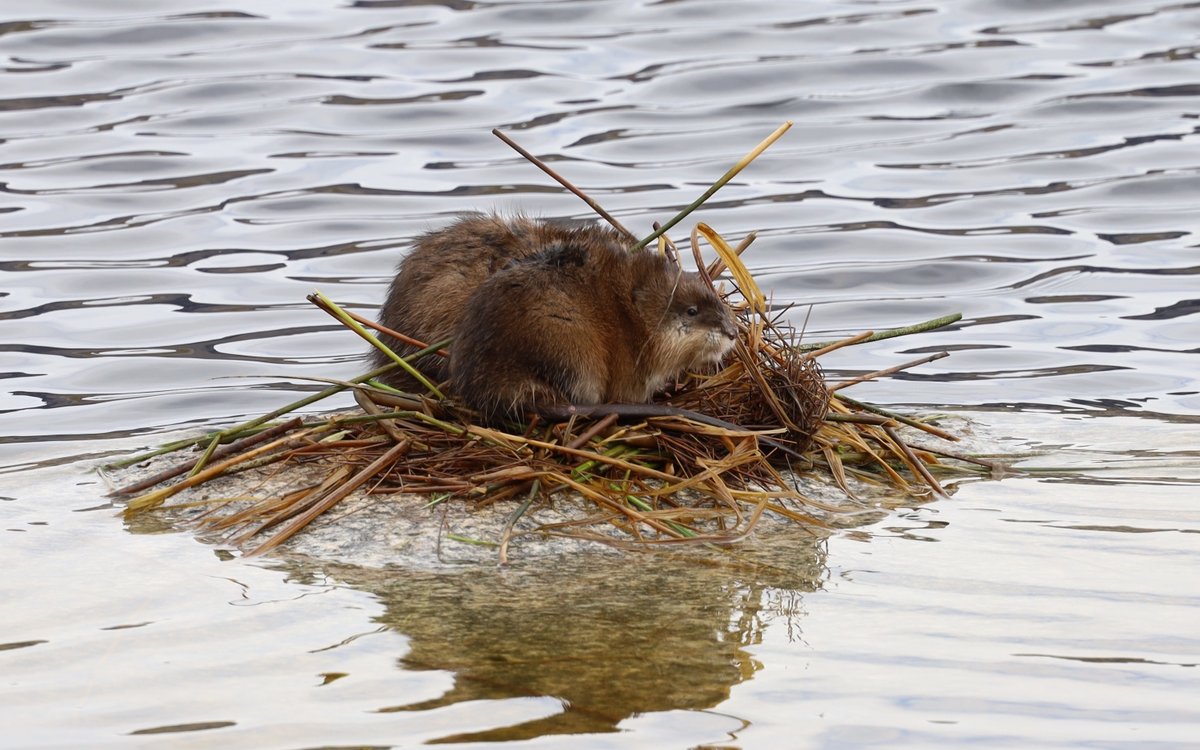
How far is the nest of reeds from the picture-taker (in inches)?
202

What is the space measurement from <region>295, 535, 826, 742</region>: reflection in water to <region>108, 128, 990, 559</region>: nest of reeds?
0.19 meters

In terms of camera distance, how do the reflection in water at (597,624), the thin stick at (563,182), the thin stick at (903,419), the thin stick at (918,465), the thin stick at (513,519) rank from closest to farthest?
the reflection in water at (597,624)
the thin stick at (513,519)
the thin stick at (563,182)
the thin stick at (918,465)
the thin stick at (903,419)

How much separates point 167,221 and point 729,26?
8.04 metres

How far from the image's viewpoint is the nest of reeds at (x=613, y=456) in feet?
16.8

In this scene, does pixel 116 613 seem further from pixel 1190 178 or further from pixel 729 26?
pixel 729 26

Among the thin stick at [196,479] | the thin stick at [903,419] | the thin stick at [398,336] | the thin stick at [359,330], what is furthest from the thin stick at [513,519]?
the thin stick at [903,419]

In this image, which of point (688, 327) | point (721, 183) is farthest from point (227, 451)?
point (721, 183)

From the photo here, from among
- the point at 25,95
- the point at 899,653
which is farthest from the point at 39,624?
the point at 25,95

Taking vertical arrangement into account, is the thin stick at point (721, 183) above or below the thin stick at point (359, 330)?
above

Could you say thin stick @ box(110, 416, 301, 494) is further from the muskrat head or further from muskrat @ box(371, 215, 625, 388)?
the muskrat head

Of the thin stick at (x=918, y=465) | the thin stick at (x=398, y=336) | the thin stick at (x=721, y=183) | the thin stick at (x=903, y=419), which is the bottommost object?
the thin stick at (x=918, y=465)

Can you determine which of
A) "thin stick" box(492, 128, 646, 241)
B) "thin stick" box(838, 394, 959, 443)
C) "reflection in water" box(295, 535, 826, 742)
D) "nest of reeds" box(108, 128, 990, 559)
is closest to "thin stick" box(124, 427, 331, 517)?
"nest of reeds" box(108, 128, 990, 559)

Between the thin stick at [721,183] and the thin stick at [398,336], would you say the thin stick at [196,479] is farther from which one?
the thin stick at [721,183]

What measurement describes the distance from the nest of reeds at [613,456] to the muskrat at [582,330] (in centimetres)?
12
